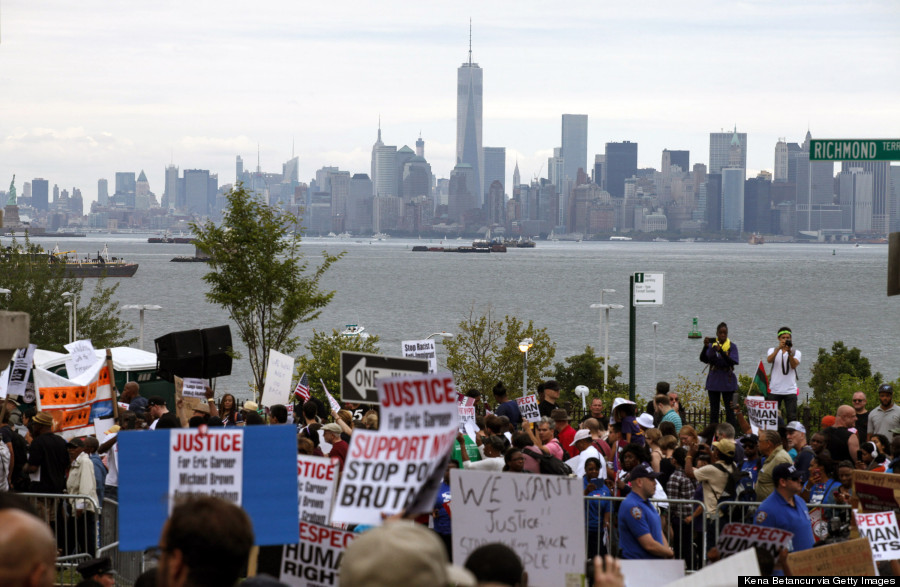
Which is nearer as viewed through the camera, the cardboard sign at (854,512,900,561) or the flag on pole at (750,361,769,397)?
the cardboard sign at (854,512,900,561)

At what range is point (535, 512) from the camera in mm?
7637

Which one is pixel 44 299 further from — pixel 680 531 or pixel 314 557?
pixel 314 557

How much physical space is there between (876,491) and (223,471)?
5440mm

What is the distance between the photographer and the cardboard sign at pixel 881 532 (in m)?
8.64

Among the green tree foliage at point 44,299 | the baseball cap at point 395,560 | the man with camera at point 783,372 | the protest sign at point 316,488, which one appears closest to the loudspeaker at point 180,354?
the man with camera at point 783,372

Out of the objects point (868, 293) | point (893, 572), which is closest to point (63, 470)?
point (893, 572)

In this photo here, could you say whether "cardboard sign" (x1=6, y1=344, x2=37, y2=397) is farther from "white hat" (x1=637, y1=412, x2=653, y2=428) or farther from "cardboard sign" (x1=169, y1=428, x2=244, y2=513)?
"cardboard sign" (x1=169, y1=428, x2=244, y2=513)

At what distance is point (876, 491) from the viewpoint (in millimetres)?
9258

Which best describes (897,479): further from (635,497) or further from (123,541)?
(123,541)

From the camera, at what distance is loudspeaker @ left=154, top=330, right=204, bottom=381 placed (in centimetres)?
2111

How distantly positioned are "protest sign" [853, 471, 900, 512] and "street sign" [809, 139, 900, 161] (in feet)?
10.1

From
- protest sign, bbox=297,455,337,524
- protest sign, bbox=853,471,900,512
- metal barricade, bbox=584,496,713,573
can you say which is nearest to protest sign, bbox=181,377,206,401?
metal barricade, bbox=584,496,713,573

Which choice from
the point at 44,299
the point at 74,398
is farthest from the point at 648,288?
the point at 44,299

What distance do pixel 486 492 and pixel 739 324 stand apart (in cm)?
10550
